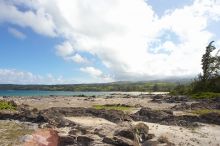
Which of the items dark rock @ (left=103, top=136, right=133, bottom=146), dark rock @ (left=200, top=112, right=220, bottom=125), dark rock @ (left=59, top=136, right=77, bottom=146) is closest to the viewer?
dark rock @ (left=103, top=136, right=133, bottom=146)

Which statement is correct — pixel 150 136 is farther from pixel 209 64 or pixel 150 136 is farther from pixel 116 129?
pixel 209 64

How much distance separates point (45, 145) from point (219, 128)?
20963mm

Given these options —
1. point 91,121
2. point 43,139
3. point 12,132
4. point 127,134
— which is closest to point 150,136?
point 127,134

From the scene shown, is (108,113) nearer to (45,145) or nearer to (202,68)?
(45,145)

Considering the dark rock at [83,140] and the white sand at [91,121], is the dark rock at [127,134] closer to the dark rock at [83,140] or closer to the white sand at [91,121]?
the dark rock at [83,140]

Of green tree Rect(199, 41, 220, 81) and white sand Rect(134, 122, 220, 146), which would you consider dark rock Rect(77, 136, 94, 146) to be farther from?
green tree Rect(199, 41, 220, 81)

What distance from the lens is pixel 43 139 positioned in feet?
102

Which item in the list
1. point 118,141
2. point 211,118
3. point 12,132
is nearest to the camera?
point 118,141

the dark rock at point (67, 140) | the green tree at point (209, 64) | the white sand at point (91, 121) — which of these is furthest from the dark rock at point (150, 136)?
the green tree at point (209, 64)

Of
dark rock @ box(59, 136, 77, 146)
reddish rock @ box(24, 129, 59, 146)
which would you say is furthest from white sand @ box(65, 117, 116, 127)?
dark rock @ box(59, 136, 77, 146)

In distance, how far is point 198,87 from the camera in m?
109

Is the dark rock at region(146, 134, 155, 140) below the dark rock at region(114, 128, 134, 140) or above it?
below

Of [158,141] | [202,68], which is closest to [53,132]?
[158,141]

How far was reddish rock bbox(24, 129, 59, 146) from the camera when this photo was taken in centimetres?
2942
